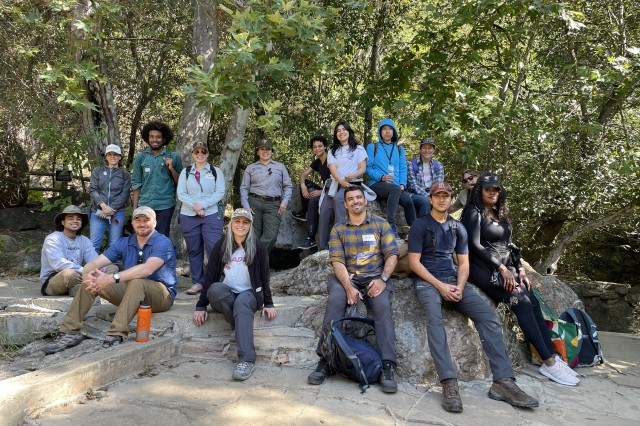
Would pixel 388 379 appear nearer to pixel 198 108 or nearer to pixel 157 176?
pixel 157 176

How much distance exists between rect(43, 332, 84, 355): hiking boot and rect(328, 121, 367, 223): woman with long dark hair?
3062mm

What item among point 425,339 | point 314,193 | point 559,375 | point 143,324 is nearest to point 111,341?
point 143,324

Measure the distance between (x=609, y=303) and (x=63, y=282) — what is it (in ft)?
31.9

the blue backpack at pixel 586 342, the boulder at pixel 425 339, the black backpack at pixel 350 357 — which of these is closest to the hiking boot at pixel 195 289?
the boulder at pixel 425 339

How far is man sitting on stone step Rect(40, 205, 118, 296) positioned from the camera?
214 inches

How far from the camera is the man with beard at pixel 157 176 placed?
612 cm

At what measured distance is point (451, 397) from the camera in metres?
3.77

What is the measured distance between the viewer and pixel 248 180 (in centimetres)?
655

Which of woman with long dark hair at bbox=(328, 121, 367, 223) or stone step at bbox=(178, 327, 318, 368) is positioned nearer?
stone step at bbox=(178, 327, 318, 368)

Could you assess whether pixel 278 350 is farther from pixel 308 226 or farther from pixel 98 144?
pixel 98 144

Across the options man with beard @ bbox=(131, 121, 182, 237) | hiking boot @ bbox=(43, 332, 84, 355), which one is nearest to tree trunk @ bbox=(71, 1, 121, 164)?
man with beard @ bbox=(131, 121, 182, 237)

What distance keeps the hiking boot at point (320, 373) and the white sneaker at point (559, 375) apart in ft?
6.66

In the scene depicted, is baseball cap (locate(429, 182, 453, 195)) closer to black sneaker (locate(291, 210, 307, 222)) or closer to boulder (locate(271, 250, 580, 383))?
boulder (locate(271, 250, 580, 383))

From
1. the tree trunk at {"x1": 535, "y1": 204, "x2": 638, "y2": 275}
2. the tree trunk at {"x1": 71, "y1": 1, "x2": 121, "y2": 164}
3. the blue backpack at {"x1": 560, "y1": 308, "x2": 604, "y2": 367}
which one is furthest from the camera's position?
the tree trunk at {"x1": 535, "y1": 204, "x2": 638, "y2": 275}
